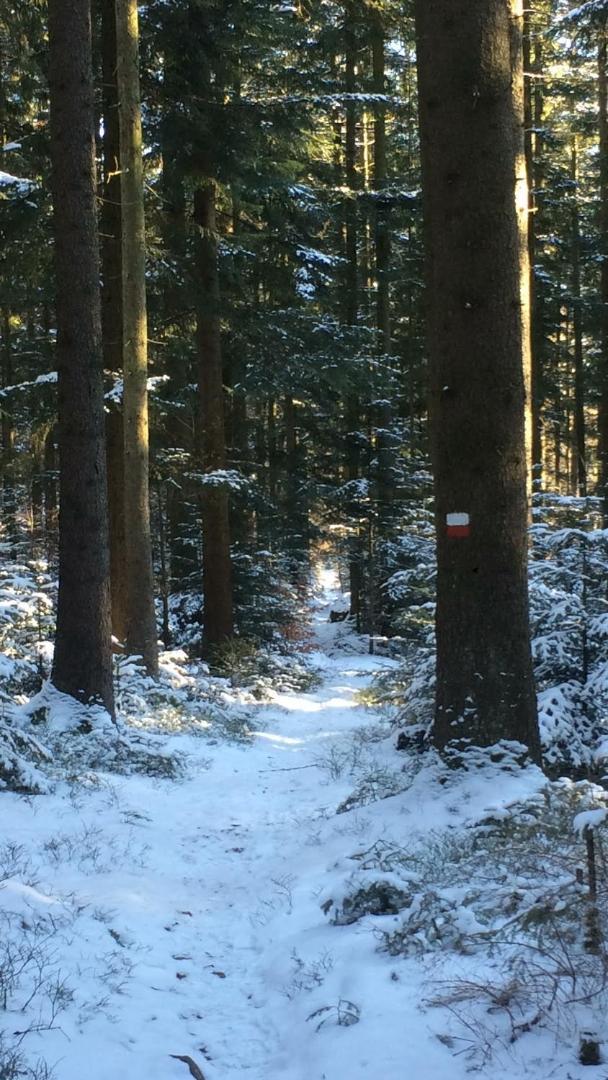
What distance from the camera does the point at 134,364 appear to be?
1090cm

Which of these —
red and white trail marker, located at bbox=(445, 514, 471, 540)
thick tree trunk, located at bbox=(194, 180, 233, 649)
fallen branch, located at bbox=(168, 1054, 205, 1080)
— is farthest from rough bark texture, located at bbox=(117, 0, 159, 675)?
fallen branch, located at bbox=(168, 1054, 205, 1080)

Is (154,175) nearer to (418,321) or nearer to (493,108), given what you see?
(418,321)

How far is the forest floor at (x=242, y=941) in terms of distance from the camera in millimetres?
3010

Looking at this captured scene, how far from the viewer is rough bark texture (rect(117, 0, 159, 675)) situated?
35.0ft

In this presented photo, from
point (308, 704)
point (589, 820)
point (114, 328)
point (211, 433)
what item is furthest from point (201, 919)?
point (211, 433)

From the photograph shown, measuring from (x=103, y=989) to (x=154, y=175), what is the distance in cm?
1832

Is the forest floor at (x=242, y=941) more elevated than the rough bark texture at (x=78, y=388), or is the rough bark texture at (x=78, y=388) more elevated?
the rough bark texture at (x=78, y=388)

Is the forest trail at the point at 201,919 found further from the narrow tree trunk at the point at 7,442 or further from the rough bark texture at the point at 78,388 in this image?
the narrow tree trunk at the point at 7,442

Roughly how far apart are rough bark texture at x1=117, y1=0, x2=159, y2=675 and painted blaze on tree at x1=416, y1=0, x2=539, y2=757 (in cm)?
629

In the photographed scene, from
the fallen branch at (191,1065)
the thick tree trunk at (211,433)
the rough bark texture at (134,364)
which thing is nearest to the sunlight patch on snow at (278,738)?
the rough bark texture at (134,364)

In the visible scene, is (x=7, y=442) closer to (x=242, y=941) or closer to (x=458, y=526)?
(x=458, y=526)

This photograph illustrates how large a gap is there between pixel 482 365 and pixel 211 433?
9.72 metres

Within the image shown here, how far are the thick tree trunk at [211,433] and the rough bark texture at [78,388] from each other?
16.8 ft

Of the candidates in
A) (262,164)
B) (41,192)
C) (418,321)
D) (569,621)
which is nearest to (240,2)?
(262,164)
